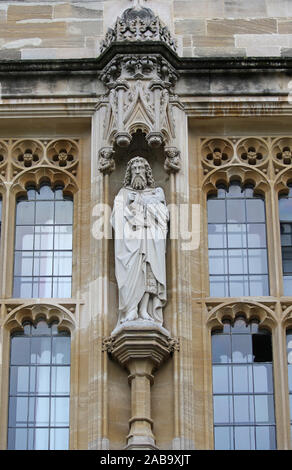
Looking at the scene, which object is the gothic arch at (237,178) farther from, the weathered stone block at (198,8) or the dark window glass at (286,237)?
the weathered stone block at (198,8)

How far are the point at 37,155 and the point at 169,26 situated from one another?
7.82 feet

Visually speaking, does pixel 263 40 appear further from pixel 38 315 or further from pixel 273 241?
pixel 38 315

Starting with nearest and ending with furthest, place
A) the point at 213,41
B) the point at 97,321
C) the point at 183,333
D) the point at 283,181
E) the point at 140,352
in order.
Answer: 1. the point at 140,352
2. the point at 183,333
3. the point at 97,321
4. the point at 283,181
5. the point at 213,41

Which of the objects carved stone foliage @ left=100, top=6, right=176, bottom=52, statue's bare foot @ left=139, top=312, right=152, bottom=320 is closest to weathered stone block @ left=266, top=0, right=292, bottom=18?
carved stone foliage @ left=100, top=6, right=176, bottom=52

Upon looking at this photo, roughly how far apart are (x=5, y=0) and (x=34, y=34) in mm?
695

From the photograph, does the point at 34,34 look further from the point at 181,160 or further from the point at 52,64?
the point at 181,160

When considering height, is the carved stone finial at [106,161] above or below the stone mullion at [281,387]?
above

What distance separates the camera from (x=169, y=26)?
79.6 ft

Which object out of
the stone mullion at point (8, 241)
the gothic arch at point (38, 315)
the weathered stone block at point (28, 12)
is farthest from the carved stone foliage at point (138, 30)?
the gothic arch at point (38, 315)

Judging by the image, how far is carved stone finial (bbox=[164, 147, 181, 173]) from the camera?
23.0 metres

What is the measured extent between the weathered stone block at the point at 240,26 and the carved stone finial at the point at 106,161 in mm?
2331

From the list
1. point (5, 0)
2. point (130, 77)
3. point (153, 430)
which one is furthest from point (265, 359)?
point (5, 0)

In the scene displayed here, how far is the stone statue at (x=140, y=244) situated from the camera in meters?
21.8

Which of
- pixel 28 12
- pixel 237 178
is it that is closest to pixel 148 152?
pixel 237 178
